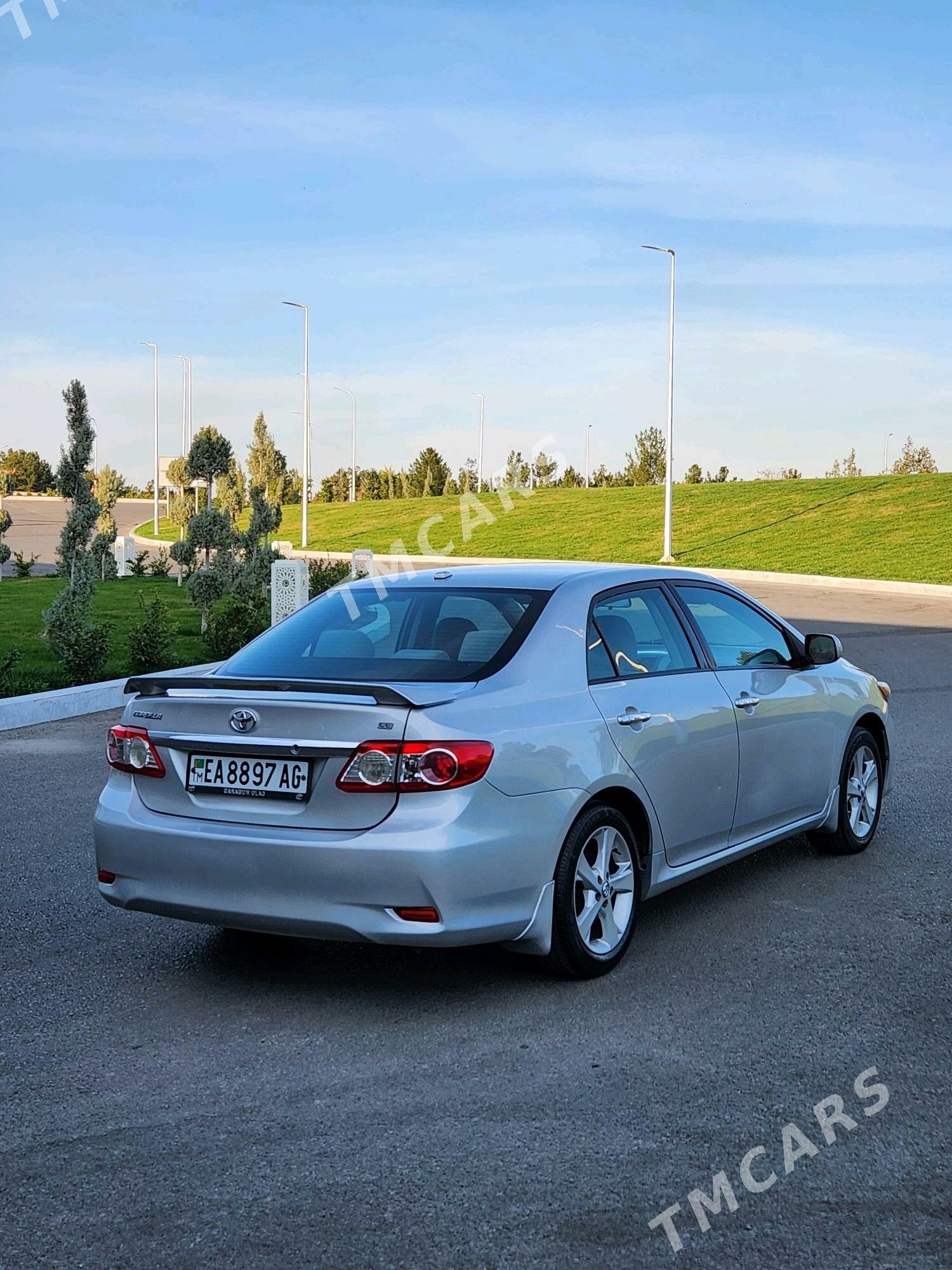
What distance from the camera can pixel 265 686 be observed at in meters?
4.77

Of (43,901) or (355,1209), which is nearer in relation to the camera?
(355,1209)

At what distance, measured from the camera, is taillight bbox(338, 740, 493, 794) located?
176 inches

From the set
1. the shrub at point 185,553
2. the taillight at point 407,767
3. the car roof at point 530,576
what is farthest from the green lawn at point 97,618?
the taillight at point 407,767

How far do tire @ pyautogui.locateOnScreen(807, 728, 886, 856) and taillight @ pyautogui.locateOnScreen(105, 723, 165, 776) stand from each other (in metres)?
3.51

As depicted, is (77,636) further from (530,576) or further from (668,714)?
(668,714)

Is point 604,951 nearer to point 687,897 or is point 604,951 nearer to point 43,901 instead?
point 687,897

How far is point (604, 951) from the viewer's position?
16.6 ft

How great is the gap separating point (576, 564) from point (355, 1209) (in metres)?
3.38

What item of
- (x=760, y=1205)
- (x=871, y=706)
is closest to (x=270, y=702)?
(x=760, y=1205)

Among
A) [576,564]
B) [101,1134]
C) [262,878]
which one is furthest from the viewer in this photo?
[576,564]

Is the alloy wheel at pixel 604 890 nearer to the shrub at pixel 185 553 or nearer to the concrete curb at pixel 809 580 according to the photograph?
the shrub at pixel 185 553

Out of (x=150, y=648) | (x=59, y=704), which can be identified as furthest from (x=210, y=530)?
(x=59, y=704)

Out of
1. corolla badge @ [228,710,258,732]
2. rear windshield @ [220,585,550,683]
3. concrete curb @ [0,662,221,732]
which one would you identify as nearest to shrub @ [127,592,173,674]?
concrete curb @ [0,662,221,732]

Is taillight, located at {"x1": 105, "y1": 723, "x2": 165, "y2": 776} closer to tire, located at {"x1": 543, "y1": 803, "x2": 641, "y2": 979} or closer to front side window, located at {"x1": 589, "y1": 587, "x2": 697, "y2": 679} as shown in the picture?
tire, located at {"x1": 543, "y1": 803, "x2": 641, "y2": 979}
